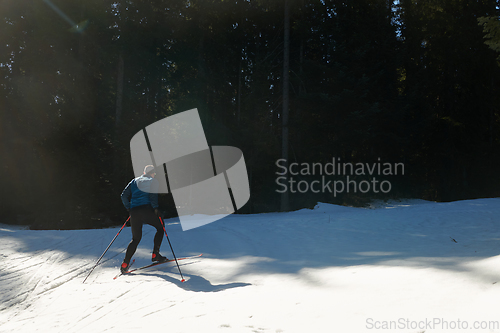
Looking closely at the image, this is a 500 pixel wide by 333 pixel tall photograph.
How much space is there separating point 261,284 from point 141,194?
296 cm

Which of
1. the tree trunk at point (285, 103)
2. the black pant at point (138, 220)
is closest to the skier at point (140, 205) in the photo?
the black pant at point (138, 220)

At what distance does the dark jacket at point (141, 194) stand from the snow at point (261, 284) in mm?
1291

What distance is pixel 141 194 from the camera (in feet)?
21.6

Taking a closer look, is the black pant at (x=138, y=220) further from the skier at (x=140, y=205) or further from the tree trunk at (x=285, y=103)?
the tree trunk at (x=285, y=103)

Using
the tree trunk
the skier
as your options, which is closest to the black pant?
the skier

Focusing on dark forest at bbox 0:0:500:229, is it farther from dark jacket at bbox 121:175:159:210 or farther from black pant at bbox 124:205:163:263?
black pant at bbox 124:205:163:263

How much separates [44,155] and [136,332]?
22.5 metres

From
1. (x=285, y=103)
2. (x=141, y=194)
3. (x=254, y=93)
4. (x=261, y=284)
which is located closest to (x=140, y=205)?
(x=141, y=194)

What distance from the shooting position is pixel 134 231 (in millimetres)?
6488

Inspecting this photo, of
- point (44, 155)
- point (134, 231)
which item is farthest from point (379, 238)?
point (44, 155)

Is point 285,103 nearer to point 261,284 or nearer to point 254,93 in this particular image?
point 254,93

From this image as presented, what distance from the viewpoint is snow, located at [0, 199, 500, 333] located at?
10.8 ft

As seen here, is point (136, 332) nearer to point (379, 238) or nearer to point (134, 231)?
point (134, 231)

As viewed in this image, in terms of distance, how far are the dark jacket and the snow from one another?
129 centimetres
